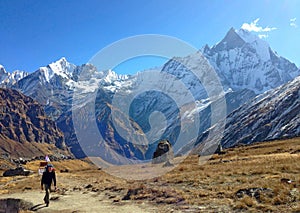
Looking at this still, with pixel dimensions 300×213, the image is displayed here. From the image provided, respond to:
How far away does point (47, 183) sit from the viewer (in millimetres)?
27891

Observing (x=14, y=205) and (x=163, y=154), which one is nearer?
(x=14, y=205)

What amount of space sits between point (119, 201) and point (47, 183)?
6270 millimetres

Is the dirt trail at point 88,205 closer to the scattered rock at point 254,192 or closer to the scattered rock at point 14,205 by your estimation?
the scattered rock at point 14,205

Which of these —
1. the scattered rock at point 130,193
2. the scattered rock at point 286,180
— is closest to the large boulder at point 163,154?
the scattered rock at point 130,193

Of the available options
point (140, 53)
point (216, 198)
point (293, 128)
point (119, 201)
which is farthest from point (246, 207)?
point (293, 128)

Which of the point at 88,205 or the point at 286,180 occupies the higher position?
the point at 286,180

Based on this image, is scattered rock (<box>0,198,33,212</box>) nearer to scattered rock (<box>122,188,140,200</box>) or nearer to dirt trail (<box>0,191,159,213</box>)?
dirt trail (<box>0,191,159,213</box>)

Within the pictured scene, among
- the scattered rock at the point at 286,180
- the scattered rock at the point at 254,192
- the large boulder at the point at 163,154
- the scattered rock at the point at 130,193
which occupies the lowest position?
the scattered rock at the point at 130,193

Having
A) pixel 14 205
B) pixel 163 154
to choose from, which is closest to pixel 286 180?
pixel 14 205

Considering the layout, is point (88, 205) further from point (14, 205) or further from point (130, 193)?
point (14, 205)

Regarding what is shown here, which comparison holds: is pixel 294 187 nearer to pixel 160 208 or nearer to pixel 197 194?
pixel 197 194

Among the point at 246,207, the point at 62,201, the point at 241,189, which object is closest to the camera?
the point at 246,207

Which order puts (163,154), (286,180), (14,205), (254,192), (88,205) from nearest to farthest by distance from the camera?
1. (254,192)
2. (286,180)
3. (88,205)
4. (14,205)
5. (163,154)

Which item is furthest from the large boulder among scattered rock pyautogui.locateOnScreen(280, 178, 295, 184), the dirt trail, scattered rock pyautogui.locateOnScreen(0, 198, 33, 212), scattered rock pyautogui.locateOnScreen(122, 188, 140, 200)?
scattered rock pyautogui.locateOnScreen(280, 178, 295, 184)
